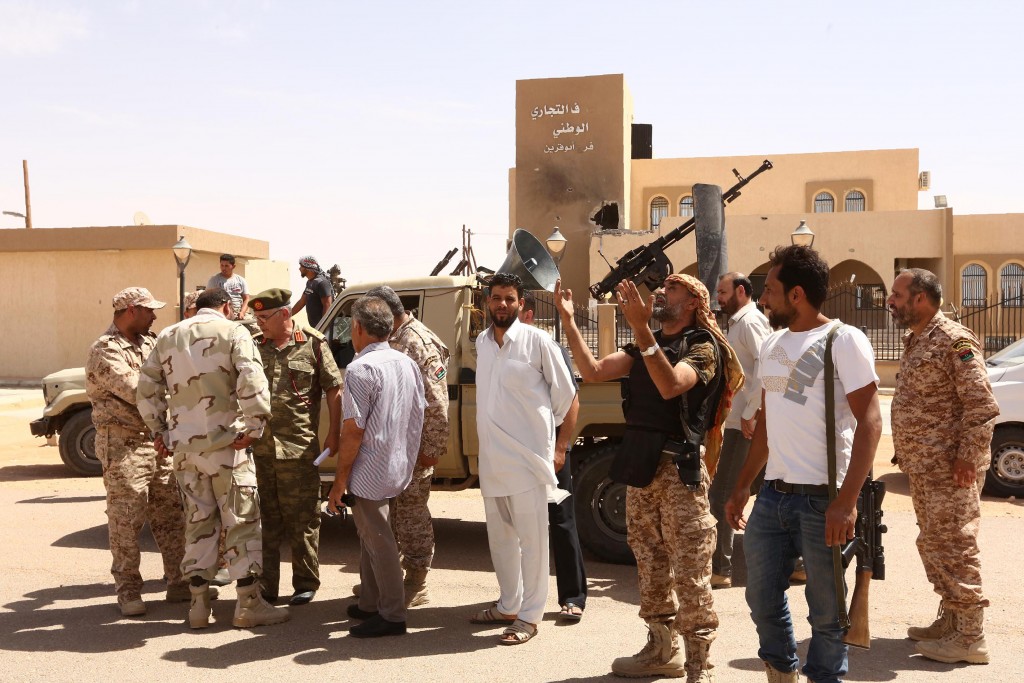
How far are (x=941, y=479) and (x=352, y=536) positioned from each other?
181 inches

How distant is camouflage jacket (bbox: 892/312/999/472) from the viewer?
15.1ft

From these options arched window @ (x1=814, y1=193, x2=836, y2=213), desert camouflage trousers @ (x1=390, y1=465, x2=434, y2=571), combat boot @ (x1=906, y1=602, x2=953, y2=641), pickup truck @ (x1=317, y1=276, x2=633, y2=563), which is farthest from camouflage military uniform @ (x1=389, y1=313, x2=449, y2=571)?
arched window @ (x1=814, y1=193, x2=836, y2=213)

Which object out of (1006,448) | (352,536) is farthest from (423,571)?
(1006,448)

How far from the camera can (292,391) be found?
18.4 ft

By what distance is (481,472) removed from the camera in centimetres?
507

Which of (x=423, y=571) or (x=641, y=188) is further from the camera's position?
(x=641, y=188)

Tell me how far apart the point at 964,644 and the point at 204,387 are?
4069 mm

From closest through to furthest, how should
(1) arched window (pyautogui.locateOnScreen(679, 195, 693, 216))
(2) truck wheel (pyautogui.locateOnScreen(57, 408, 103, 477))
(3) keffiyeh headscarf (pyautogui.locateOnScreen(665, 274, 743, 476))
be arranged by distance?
(3) keffiyeh headscarf (pyautogui.locateOnScreen(665, 274, 743, 476)) → (2) truck wheel (pyautogui.locateOnScreen(57, 408, 103, 477)) → (1) arched window (pyautogui.locateOnScreen(679, 195, 693, 216))

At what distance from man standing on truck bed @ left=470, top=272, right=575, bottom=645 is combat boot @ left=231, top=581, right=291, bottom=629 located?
4.29 feet

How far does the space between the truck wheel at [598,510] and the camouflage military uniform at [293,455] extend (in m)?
1.89

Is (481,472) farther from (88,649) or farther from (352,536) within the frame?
(352,536)

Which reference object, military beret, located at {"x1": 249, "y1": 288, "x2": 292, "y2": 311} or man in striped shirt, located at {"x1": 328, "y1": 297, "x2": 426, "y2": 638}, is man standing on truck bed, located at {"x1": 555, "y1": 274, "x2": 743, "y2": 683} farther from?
military beret, located at {"x1": 249, "y1": 288, "x2": 292, "y2": 311}

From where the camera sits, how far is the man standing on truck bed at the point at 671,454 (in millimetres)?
4059

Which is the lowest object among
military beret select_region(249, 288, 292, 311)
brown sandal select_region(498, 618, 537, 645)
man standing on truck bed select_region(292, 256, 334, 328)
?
brown sandal select_region(498, 618, 537, 645)
